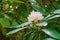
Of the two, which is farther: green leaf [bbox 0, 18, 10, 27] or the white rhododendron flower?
green leaf [bbox 0, 18, 10, 27]

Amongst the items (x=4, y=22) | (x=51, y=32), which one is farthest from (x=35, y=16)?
(x=4, y=22)

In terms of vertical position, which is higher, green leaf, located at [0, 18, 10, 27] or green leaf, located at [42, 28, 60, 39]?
green leaf, located at [42, 28, 60, 39]

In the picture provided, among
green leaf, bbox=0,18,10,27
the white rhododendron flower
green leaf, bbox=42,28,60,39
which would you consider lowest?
green leaf, bbox=0,18,10,27

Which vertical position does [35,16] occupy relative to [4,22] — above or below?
above

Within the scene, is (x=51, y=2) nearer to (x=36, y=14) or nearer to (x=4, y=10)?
(x=4, y=10)

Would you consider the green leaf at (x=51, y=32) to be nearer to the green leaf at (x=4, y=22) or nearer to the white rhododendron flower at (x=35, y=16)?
the white rhododendron flower at (x=35, y=16)

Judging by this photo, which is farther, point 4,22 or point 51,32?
point 4,22

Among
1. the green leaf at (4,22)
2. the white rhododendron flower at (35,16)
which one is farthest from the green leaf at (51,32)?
the green leaf at (4,22)

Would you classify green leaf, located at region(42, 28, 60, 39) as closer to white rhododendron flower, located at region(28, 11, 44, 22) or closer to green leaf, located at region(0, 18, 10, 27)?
white rhododendron flower, located at region(28, 11, 44, 22)

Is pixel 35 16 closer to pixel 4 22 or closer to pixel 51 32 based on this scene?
pixel 51 32

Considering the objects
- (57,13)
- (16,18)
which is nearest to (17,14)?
(16,18)

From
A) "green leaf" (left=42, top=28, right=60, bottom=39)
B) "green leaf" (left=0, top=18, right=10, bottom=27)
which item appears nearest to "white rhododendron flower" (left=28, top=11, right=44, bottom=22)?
"green leaf" (left=42, top=28, right=60, bottom=39)
